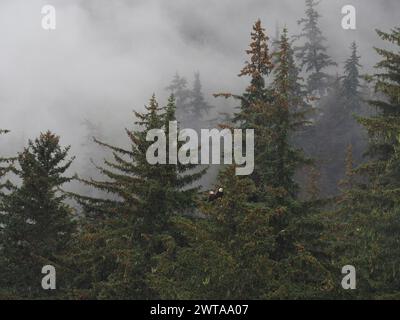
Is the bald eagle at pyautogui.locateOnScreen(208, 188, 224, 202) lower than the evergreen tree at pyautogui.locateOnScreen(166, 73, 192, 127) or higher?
lower

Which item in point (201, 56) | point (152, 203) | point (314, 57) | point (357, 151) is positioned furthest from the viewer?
point (201, 56)

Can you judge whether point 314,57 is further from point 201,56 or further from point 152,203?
point 201,56

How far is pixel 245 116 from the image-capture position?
56.7 ft

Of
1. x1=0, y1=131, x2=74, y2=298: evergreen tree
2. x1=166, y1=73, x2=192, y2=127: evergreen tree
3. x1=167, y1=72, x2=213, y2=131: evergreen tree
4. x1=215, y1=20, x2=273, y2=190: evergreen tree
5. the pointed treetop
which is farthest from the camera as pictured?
x1=166, y1=73, x2=192, y2=127: evergreen tree

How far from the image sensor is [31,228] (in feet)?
64.1

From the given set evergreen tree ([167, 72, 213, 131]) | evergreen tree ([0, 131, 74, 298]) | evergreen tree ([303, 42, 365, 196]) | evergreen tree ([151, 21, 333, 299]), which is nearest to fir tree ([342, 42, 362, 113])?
evergreen tree ([303, 42, 365, 196])

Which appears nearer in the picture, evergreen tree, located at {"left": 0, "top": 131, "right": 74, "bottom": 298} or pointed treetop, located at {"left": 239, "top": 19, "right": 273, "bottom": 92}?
pointed treetop, located at {"left": 239, "top": 19, "right": 273, "bottom": 92}

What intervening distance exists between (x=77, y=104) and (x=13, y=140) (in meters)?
19.1

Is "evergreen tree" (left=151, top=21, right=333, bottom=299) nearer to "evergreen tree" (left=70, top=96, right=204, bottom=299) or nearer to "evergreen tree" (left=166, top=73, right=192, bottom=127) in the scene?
"evergreen tree" (left=70, top=96, right=204, bottom=299)

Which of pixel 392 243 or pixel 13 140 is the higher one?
pixel 13 140

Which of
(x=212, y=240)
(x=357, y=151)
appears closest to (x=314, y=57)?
(x=357, y=151)

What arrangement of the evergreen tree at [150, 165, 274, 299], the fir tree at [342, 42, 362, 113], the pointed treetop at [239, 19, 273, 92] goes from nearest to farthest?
the evergreen tree at [150, 165, 274, 299], the pointed treetop at [239, 19, 273, 92], the fir tree at [342, 42, 362, 113]

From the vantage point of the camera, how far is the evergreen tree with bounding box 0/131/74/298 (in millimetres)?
18719

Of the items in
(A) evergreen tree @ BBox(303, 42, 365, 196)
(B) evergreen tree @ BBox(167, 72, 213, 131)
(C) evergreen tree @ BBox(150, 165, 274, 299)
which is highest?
(B) evergreen tree @ BBox(167, 72, 213, 131)
